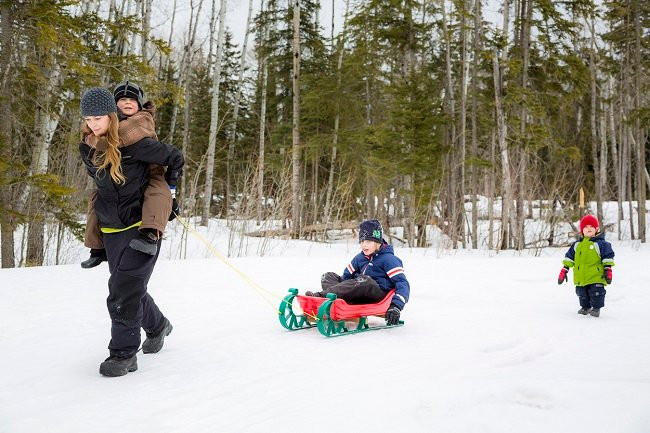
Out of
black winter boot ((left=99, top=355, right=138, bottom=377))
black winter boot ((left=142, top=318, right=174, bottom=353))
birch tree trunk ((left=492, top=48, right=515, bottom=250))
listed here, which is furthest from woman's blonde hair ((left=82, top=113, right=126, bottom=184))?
birch tree trunk ((left=492, top=48, right=515, bottom=250))

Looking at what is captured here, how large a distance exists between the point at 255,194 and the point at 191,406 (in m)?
6.69

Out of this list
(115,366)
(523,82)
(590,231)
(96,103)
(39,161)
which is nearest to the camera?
(96,103)

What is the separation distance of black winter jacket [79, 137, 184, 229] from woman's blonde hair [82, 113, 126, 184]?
5 centimetres

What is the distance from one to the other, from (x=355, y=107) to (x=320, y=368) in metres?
17.6

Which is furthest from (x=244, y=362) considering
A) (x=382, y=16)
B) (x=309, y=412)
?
(x=382, y=16)

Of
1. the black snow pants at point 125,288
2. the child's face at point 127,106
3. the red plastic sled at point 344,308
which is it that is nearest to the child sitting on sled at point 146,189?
the child's face at point 127,106

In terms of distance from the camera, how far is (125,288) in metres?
3.11

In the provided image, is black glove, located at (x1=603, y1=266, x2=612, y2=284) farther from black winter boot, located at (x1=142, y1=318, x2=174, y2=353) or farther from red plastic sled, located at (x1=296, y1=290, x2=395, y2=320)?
black winter boot, located at (x1=142, y1=318, x2=174, y2=353)

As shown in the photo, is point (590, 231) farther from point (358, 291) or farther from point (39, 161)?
point (39, 161)

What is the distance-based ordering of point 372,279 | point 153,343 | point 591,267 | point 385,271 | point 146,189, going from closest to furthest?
point 146,189
point 153,343
point 372,279
point 385,271
point 591,267

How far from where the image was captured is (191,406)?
263cm

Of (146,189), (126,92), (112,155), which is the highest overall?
(126,92)

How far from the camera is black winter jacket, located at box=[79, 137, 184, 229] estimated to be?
3119 mm

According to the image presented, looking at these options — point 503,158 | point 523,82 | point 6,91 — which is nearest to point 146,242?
point 6,91
